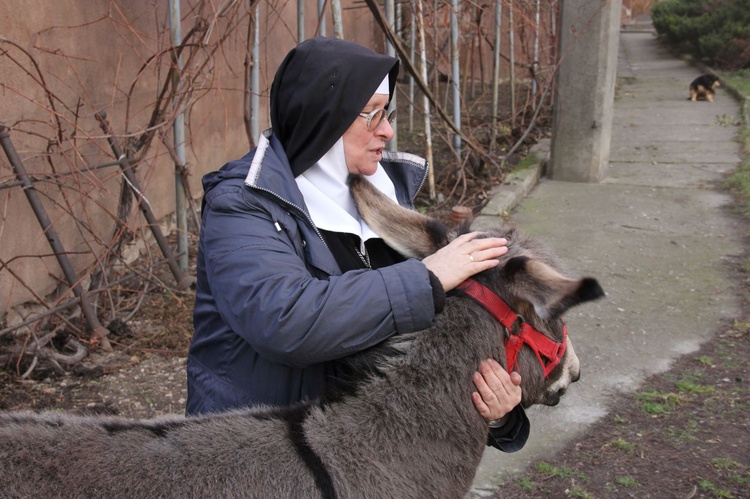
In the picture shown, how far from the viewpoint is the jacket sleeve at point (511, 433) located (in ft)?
8.04

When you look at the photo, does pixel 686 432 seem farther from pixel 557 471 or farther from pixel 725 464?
pixel 557 471

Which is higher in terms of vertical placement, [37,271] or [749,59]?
[749,59]

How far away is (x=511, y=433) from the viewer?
2473 mm

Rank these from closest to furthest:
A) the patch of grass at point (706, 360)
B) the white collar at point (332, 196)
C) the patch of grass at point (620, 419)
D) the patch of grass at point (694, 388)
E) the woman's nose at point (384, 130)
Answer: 1. the white collar at point (332, 196)
2. the woman's nose at point (384, 130)
3. the patch of grass at point (620, 419)
4. the patch of grass at point (694, 388)
5. the patch of grass at point (706, 360)

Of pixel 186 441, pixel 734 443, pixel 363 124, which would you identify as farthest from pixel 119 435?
pixel 734 443

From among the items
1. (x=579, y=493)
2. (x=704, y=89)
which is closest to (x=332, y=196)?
(x=579, y=493)

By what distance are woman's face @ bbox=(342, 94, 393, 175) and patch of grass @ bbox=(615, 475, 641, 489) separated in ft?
6.82

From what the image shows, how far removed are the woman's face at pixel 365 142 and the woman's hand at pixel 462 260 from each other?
0.47 meters

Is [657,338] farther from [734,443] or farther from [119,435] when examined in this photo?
[119,435]

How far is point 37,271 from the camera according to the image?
191 inches

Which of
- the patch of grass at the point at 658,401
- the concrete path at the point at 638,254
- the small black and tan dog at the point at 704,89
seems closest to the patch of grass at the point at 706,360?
the concrete path at the point at 638,254

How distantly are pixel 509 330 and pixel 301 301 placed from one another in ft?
2.14

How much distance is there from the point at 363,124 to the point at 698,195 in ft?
21.4

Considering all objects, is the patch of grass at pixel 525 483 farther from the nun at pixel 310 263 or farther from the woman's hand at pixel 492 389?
the woman's hand at pixel 492 389
